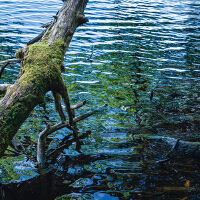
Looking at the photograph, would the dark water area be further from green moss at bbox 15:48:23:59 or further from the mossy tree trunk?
green moss at bbox 15:48:23:59

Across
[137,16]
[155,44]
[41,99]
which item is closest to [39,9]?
[137,16]

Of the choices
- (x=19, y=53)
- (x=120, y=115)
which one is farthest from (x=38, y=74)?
(x=120, y=115)

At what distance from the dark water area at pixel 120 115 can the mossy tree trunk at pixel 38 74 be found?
1.32 m

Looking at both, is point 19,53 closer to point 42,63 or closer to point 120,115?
point 42,63

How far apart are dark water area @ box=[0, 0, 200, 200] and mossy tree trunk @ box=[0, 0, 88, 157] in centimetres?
132

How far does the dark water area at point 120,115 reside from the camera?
437cm

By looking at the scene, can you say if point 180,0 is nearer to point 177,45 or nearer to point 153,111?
point 177,45

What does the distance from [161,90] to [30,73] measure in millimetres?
5820

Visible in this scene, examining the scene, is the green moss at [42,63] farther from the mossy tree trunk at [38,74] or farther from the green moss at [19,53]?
the green moss at [19,53]

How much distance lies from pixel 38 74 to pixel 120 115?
12.2 ft

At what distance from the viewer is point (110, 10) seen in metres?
20.3

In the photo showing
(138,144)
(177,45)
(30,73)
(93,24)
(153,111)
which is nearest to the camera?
(30,73)

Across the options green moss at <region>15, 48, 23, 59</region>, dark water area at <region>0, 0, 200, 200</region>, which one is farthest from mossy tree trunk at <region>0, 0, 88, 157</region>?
dark water area at <region>0, 0, 200, 200</region>

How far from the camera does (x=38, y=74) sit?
11.9ft
